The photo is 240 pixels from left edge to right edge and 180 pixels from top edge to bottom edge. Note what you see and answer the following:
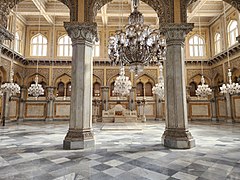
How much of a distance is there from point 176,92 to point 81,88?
2.87m

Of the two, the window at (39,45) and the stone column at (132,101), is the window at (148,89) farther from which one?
the window at (39,45)

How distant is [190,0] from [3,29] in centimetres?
606

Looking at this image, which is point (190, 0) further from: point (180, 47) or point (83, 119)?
point (83, 119)

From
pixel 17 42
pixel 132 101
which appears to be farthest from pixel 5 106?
pixel 132 101

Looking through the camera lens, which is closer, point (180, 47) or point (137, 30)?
point (137, 30)

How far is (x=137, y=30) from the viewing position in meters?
5.17

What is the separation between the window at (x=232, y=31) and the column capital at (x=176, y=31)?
10.9 metres

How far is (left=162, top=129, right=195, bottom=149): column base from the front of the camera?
505cm

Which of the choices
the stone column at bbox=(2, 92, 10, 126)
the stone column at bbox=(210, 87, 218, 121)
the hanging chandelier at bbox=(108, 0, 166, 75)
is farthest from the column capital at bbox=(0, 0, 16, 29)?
the stone column at bbox=(210, 87, 218, 121)

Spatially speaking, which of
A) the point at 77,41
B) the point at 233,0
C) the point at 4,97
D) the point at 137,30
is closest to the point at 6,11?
the point at 77,41

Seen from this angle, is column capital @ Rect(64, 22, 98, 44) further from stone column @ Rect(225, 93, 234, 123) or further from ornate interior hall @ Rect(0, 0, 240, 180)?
stone column @ Rect(225, 93, 234, 123)

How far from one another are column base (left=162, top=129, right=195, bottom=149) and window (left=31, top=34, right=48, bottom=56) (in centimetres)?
1533

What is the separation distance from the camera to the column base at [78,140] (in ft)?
16.3

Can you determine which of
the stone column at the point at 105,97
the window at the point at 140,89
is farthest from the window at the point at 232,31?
the stone column at the point at 105,97
